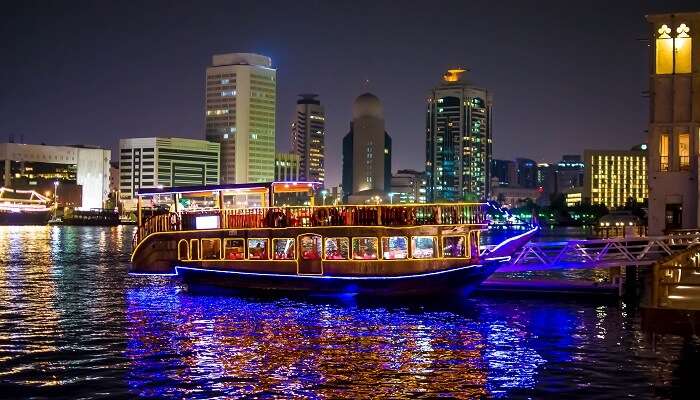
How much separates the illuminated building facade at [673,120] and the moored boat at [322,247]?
13908 millimetres

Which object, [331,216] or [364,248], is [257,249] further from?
[364,248]

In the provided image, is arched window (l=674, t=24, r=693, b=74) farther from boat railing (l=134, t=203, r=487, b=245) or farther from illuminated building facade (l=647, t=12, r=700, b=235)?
boat railing (l=134, t=203, r=487, b=245)

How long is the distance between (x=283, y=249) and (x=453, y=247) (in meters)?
8.91

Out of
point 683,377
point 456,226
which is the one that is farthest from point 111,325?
point 683,377

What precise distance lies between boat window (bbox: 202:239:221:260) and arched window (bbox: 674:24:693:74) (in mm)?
29110

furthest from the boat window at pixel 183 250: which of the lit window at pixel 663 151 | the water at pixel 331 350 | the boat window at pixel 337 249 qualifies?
the lit window at pixel 663 151

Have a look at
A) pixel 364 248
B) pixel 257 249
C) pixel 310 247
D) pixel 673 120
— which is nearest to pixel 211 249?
pixel 257 249

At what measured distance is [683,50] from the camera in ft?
176

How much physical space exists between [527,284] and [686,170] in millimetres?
14720

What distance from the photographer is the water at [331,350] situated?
25.3m

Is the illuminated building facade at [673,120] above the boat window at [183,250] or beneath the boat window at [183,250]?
above

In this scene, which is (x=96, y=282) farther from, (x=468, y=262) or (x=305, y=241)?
(x=468, y=262)

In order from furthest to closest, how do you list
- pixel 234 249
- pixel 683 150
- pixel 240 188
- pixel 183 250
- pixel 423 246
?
pixel 683 150 → pixel 240 188 → pixel 183 250 → pixel 234 249 → pixel 423 246

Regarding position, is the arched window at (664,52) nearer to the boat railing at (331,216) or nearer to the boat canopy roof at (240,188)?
the boat railing at (331,216)
